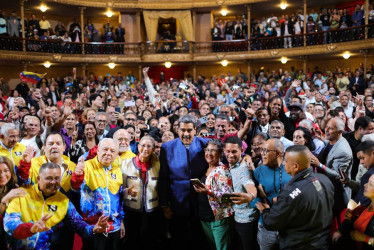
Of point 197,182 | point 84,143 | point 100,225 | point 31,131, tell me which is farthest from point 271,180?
point 31,131

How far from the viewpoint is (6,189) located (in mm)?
3127

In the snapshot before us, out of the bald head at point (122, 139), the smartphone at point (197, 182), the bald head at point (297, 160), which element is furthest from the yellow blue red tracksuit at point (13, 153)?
the bald head at point (297, 160)

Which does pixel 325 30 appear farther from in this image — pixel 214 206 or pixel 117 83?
pixel 214 206

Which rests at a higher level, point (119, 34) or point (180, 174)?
point (119, 34)

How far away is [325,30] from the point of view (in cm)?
1586

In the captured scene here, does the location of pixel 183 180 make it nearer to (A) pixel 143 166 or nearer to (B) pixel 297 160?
(A) pixel 143 166

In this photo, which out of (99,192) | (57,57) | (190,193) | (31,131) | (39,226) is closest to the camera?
(39,226)

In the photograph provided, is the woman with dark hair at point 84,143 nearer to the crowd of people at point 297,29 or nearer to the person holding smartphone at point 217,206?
the person holding smartphone at point 217,206

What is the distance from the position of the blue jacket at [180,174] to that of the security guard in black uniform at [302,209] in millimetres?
1155

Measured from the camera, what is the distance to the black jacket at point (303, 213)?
2725mm

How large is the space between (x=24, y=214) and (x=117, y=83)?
40.4 feet

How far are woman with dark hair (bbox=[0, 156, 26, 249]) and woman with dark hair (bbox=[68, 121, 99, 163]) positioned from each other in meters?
1.60

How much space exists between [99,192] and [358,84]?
461 inches

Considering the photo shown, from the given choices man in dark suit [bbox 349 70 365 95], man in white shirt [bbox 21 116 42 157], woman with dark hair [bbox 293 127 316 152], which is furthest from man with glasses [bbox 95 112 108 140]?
man in dark suit [bbox 349 70 365 95]
